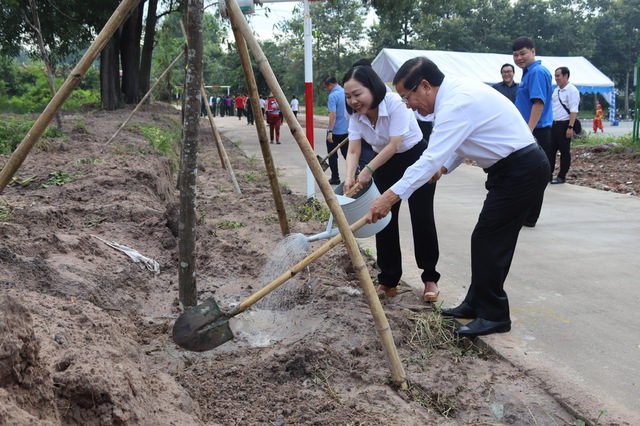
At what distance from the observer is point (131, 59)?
764 inches

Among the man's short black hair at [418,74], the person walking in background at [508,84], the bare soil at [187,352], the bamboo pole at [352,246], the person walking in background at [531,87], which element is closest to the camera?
the bare soil at [187,352]

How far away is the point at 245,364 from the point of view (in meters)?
3.21

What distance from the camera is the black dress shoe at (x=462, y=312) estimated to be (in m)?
3.84

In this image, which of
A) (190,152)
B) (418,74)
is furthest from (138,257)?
(418,74)

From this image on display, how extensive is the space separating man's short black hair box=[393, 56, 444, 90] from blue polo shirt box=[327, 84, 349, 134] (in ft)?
17.6

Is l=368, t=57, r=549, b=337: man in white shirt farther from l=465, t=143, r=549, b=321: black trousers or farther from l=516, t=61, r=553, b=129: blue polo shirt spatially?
l=516, t=61, r=553, b=129: blue polo shirt

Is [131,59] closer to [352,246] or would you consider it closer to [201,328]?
[201,328]

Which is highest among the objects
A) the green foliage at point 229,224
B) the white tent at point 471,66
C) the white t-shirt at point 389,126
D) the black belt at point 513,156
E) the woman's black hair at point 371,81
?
the white tent at point 471,66

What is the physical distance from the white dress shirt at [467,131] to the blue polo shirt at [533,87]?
2.83 metres

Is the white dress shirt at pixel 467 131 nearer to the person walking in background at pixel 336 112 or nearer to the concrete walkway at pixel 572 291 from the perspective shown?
the concrete walkway at pixel 572 291

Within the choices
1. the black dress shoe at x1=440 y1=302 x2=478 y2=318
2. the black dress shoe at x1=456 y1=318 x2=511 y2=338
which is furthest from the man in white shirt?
the black dress shoe at x1=440 y1=302 x2=478 y2=318

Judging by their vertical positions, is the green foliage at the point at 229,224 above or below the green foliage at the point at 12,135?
below

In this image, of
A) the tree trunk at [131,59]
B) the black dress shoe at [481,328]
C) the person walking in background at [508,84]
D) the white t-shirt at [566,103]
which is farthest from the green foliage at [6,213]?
the tree trunk at [131,59]

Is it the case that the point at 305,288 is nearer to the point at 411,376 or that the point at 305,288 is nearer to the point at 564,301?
the point at 411,376
